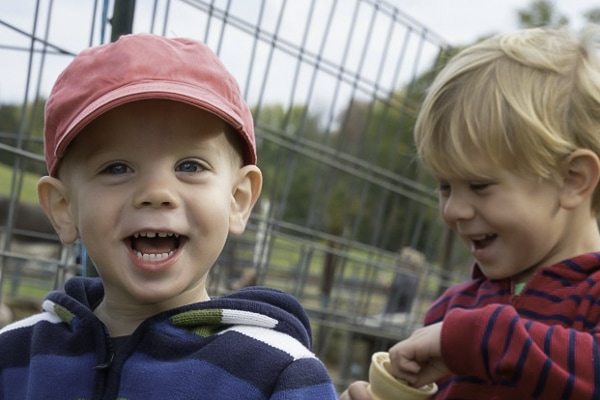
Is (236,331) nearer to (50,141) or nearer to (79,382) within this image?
(79,382)

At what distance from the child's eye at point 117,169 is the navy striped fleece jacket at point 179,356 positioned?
0.21 meters

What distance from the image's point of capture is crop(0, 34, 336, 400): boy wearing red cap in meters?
1.21

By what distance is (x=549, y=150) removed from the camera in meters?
1.60

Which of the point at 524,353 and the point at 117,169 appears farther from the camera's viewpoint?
the point at 524,353

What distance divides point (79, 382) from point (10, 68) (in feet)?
3.98

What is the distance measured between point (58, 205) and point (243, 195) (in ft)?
0.89

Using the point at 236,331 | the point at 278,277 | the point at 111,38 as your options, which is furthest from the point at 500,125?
the point at 278,277

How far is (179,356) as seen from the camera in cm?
126

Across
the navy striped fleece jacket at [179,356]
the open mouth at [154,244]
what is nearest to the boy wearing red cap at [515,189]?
the navy striped fleece jacket at [179,356]

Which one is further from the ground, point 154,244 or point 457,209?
point 457,209

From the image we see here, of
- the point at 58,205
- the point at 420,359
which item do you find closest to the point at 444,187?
the point at 420,359

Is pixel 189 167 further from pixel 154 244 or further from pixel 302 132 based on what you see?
pixel 302 132

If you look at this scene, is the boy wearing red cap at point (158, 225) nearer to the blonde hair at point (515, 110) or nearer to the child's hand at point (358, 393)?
the child's hand at point (358, 393)

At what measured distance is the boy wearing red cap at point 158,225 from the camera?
121 cm
